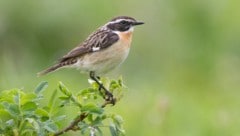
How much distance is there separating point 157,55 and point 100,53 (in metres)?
4.22

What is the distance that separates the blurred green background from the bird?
2.60ft

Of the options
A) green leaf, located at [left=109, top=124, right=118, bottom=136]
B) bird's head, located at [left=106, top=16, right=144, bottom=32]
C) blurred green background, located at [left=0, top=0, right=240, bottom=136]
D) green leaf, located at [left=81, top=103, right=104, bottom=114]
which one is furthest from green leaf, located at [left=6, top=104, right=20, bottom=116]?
blurred green background, located at [left=0, top=0, right=240, bottom=136]

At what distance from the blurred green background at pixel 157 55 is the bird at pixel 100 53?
792mm

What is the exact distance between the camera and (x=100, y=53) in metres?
6.18

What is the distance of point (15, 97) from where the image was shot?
11.4 feet

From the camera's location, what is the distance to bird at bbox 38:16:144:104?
5.96 metres

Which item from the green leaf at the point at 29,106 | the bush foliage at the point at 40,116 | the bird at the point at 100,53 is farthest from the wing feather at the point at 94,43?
the green leaf at the point at 29,106

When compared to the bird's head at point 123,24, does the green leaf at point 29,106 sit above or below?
above

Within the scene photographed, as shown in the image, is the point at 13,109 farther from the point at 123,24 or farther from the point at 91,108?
the point at 123,24

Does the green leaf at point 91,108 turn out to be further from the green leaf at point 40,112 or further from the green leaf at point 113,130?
the green leaf at point 40,112

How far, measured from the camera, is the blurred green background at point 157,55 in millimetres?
7746

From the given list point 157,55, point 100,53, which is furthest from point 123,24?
point 157,55

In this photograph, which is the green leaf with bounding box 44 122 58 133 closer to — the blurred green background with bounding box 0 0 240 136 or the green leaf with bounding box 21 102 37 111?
the green leaf with bounding box 21 102 37 111

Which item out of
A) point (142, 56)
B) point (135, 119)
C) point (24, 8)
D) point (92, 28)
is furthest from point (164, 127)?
point (24, 8)
